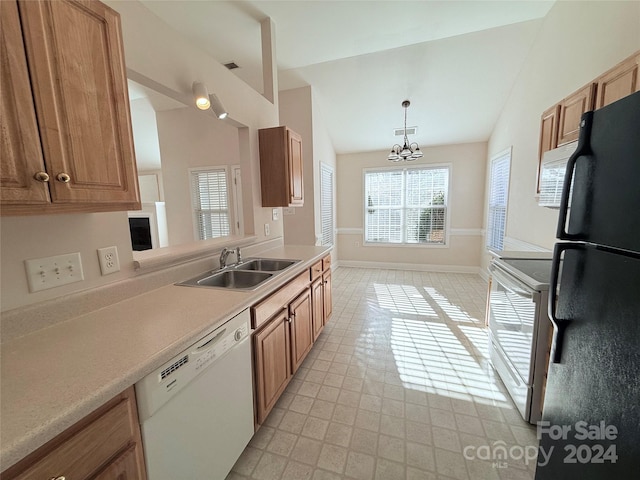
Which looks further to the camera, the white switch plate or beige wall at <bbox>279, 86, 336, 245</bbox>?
beige wall at <bbox>279, 86, 336, 245</bbox>

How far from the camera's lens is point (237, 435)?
1.34 meters

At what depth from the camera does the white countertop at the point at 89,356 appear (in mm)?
619

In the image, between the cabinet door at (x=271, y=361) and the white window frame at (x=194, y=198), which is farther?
the white window frame at (x=194, y=198)

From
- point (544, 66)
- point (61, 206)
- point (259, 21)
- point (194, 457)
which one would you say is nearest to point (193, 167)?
point (259, 21)

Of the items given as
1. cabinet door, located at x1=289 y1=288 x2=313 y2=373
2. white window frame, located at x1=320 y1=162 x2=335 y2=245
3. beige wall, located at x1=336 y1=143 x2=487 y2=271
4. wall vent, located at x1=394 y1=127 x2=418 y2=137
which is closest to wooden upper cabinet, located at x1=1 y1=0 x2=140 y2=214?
cabinet door, located at x1=289 y1=288 x2=313 y2=373

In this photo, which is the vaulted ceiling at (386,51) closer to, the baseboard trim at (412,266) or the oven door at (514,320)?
the baseboard trim at (412,266)

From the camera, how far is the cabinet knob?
31.7 inches

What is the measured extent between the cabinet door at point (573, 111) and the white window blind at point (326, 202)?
10.6 feet

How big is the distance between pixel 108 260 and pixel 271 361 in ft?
3.44

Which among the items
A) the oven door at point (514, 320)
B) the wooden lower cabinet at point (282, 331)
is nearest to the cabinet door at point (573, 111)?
the oven door at point (514, 320)

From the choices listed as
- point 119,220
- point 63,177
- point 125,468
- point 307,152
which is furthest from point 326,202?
point 125,468

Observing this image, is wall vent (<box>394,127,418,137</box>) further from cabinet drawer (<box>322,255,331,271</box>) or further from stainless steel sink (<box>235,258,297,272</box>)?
stainless steel sink (<box>235,258,297,272</box>)

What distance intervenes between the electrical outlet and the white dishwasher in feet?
2.08

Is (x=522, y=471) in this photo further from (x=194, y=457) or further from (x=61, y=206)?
(x=61, y=206)
